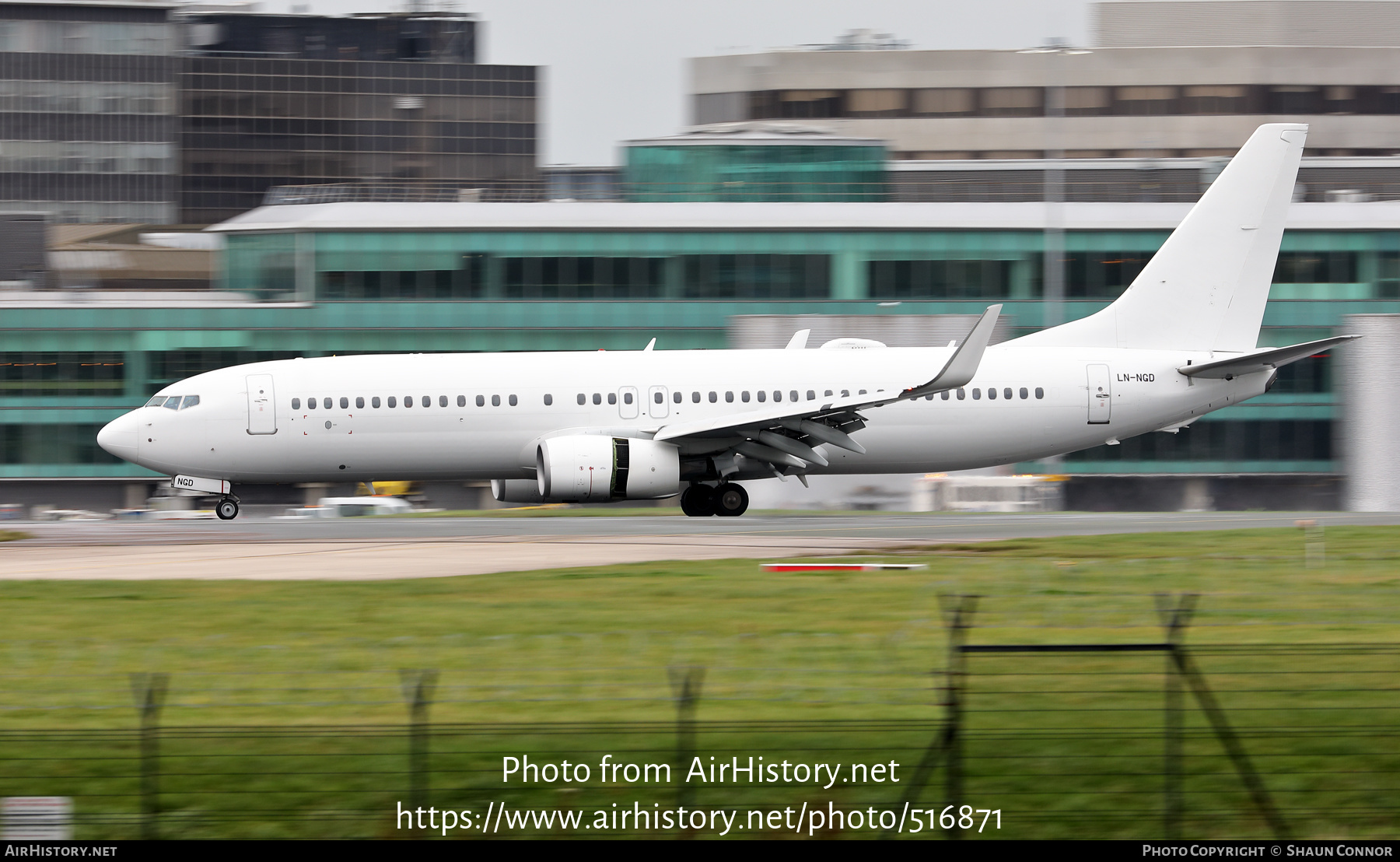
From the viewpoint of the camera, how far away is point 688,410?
35.0 m

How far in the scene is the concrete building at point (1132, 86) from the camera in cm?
12606

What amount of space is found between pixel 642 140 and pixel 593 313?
65.7 ft

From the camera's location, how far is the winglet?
3083cm

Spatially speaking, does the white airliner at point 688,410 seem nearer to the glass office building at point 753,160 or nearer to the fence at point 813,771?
the fence at point 813,771

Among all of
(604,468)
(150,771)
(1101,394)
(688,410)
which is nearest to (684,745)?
(150,771)

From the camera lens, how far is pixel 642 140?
273 ft

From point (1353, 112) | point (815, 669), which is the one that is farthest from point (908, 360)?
point (1353, 112)

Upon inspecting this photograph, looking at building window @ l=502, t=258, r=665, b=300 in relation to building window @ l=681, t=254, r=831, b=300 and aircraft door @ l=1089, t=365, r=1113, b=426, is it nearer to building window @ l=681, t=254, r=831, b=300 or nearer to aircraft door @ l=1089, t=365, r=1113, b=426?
building window @ l=681, t=254, r=831, b=300

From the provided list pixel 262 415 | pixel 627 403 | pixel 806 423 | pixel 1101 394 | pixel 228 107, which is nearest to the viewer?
pixel 806 423

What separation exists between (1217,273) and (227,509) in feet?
75.8

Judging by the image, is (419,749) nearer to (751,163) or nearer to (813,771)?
A: (813,771)

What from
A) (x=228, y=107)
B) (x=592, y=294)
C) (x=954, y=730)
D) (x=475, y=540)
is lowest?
(x=475, y=540)

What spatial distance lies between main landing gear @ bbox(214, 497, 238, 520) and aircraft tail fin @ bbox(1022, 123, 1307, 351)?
60.5ft

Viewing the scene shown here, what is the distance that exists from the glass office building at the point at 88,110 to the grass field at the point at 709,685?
409 feet
